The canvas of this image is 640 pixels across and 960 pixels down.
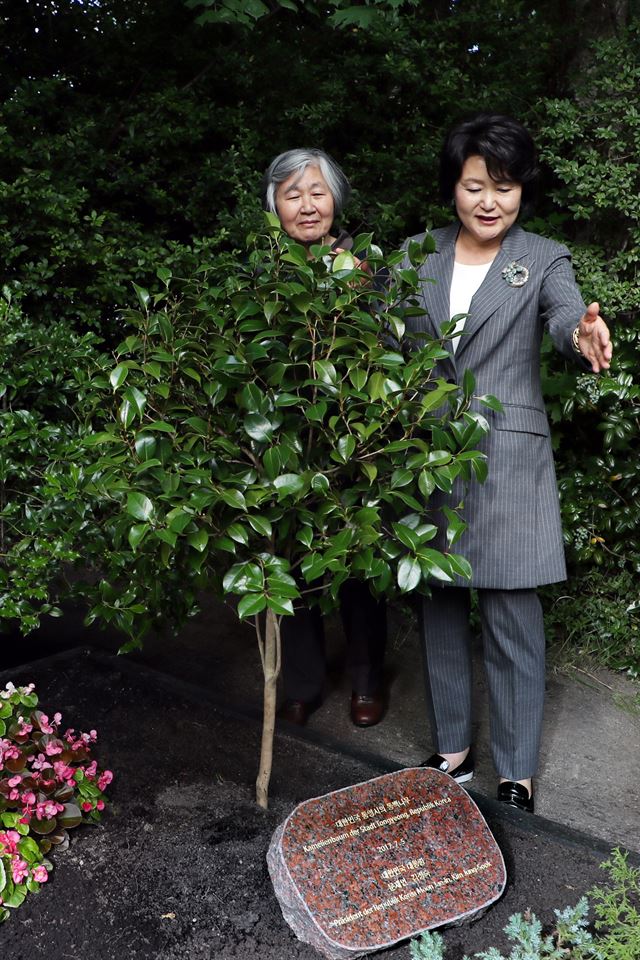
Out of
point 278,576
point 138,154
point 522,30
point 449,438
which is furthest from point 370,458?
point 522,30

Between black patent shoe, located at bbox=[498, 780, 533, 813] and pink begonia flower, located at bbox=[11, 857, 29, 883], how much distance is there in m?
1.32

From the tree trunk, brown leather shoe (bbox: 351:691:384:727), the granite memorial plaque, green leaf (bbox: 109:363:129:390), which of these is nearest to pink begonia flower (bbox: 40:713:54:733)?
the tree trunk

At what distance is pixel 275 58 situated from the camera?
4.29 metres

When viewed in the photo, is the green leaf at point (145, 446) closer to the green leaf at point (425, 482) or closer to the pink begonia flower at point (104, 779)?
the green leaf at point (425, 482)

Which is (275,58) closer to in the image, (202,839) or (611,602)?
(611,602)

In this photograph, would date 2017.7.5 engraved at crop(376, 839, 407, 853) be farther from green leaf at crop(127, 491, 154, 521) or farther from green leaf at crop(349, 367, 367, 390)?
green leaf at crop(349, 367, 367, 390)

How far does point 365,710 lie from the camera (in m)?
3.34

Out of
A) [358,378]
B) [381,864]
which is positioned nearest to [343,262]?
[358,378]

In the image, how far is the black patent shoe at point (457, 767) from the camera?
2.85 m

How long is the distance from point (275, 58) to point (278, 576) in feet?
10.4

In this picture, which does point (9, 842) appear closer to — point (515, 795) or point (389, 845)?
point (389, 845)

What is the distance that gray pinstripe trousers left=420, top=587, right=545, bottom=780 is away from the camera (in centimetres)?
268

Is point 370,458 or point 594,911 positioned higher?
point 370,458

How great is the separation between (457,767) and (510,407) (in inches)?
45.3
